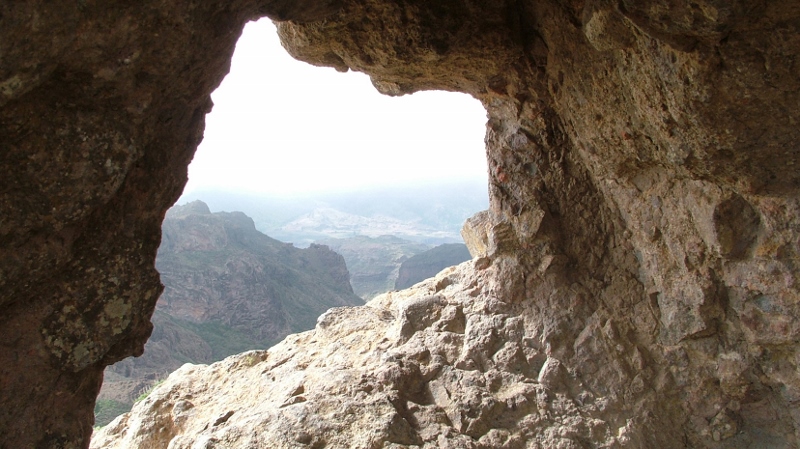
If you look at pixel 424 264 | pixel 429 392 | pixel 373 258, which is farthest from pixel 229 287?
pixel 429 392

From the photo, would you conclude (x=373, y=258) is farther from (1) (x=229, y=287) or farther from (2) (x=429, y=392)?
(2) (x=429, y=392)

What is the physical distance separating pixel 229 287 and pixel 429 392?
43577 mm

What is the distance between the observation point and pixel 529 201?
4879 millimetres

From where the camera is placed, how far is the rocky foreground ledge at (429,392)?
13.1ft

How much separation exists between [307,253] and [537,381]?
175 feet

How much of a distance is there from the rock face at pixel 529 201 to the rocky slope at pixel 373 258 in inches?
2412

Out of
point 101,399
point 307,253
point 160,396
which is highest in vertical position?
point 160,396

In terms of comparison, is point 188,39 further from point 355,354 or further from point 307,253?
point 307,253

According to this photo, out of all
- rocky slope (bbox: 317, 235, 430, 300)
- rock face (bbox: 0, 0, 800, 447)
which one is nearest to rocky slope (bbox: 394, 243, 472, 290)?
rocky slope (bbox: 317, 235, 430, 300)

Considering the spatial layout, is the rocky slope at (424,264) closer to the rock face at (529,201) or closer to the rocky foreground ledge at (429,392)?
the rocky foreground ledge at (429,392)

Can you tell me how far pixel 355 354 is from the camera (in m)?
4.98

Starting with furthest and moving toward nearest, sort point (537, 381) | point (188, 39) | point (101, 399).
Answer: point (101, 399)
point (537, 381)
point (188, 39)

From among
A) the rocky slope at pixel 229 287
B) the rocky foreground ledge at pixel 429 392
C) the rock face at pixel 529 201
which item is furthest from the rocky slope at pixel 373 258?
the rock face at pixel 529 201

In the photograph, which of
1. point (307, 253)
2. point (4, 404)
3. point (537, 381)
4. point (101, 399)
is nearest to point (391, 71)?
point (537, 381)
